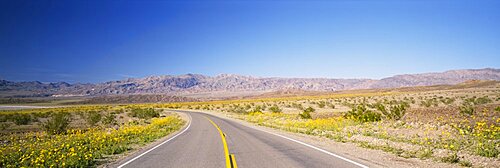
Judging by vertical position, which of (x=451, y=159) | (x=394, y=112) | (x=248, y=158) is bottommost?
(x=248, y=158)

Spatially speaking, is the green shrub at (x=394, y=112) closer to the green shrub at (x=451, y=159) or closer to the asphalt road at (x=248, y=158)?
the asphalt road at (x=248, y=158)

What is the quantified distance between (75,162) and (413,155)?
10538 millimetres

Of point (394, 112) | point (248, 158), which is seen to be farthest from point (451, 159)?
point (394, 112)

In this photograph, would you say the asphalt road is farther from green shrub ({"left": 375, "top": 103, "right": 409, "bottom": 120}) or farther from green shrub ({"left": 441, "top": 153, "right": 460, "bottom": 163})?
green shrub ({"left": 375, "top": 103, "right": 409, "bottom": 120})

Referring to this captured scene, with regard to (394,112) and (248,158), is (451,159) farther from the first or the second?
(394,112)

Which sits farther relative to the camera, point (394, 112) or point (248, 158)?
point (394, 112)

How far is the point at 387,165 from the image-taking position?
8.02 m

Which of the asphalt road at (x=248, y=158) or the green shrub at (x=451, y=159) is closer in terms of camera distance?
the green shrub at (x=451, y=159)

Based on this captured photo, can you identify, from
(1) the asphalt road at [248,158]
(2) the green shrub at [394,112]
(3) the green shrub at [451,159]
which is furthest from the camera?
(2) the green shrub at [394,112]

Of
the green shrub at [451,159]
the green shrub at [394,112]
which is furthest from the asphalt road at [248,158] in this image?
the green shrub at [394,112]

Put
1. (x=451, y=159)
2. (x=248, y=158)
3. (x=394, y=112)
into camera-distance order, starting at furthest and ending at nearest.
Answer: (x=394, y=112)
(x=248, y=158)
(x=451, y=159)

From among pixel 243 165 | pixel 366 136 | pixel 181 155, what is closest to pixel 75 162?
pixel 181 155

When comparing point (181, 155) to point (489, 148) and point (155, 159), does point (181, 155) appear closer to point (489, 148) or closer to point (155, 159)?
point (155, 159)

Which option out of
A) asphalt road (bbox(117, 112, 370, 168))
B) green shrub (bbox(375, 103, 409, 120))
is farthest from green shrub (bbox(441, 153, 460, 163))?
green shrub (bbox(375, 103, 409, 120))
